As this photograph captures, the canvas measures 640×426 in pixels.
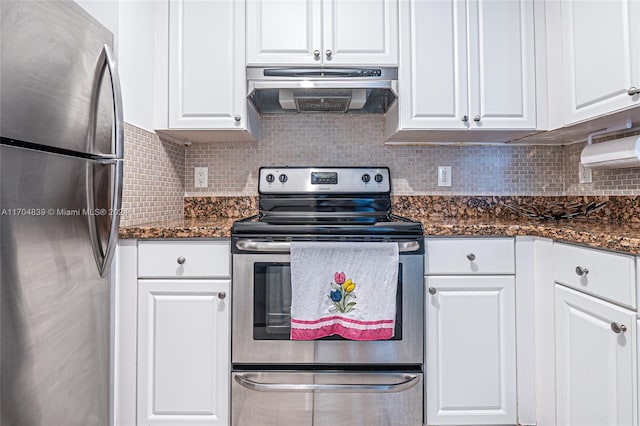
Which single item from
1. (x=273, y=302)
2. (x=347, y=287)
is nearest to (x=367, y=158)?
(x=347, y=287)

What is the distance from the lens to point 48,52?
1.00 m

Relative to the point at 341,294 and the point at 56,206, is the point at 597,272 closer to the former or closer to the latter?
the point at 341,294

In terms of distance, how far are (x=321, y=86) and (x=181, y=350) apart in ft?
4.28

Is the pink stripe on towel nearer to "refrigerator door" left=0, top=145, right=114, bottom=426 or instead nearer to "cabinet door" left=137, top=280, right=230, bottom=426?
"cabinet door" left=137, top=280, right=230, bottom=426

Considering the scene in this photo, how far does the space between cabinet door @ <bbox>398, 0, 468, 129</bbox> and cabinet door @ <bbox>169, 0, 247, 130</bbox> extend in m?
0.78

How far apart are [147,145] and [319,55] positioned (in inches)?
36.3

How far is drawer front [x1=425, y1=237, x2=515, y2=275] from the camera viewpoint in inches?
58.9

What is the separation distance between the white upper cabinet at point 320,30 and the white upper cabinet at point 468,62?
90 mm

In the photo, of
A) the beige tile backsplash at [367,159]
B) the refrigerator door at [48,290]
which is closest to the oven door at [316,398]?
the refrigerator door at [48,290]

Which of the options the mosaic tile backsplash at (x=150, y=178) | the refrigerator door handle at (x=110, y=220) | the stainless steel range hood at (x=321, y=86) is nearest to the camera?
the refrigerator door handle at (x=110, y=220)

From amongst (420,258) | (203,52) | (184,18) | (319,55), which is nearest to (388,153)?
(319,55)

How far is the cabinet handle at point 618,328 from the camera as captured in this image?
106 cm

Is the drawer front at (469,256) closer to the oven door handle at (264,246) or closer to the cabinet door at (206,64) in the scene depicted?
the oven door handle at (264,246)

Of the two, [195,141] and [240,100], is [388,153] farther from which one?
[195,141]
